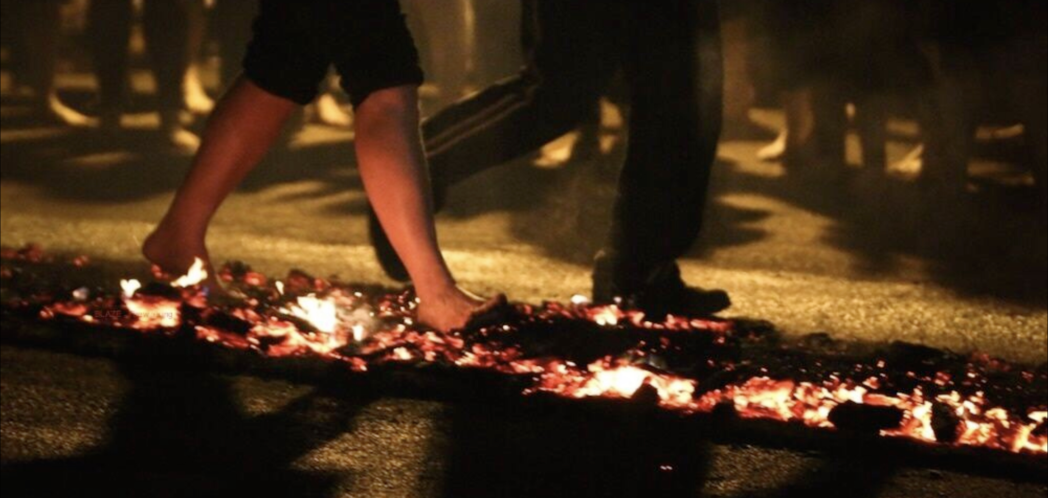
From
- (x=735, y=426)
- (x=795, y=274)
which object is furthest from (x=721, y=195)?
(x=735, y=426)

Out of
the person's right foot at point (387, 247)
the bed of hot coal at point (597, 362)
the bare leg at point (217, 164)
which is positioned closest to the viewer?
the bed of hot coal at point (597, 362)

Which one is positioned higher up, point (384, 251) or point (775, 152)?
point (384, 251)

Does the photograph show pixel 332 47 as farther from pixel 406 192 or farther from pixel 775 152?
pixel 775 152

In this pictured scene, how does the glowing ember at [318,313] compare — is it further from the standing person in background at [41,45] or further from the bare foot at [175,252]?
the standing person in background at [41,45]

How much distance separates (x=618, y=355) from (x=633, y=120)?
0.80 meters

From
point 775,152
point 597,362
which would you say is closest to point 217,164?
Answer: point 597,362

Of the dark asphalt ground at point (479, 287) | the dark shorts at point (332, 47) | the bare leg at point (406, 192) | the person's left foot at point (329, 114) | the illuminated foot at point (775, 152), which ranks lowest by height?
the person's left foot at point (329, 114)

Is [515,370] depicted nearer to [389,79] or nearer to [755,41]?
[389,79]

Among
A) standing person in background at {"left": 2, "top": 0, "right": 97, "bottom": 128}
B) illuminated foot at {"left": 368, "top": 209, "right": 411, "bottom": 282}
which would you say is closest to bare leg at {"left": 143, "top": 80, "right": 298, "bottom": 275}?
illuminated foot at {"left": 368, "top": 209, "right": 411, "bottom": 282}

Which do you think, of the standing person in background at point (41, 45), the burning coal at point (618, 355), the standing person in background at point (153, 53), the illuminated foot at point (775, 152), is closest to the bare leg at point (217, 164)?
the burning coal at point (618, 355)

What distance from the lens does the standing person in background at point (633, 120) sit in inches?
178

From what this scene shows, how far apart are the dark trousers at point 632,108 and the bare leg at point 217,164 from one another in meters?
0.60

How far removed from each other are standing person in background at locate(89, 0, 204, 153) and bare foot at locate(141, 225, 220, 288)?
3.71 metres

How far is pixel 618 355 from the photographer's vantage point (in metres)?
4.13
